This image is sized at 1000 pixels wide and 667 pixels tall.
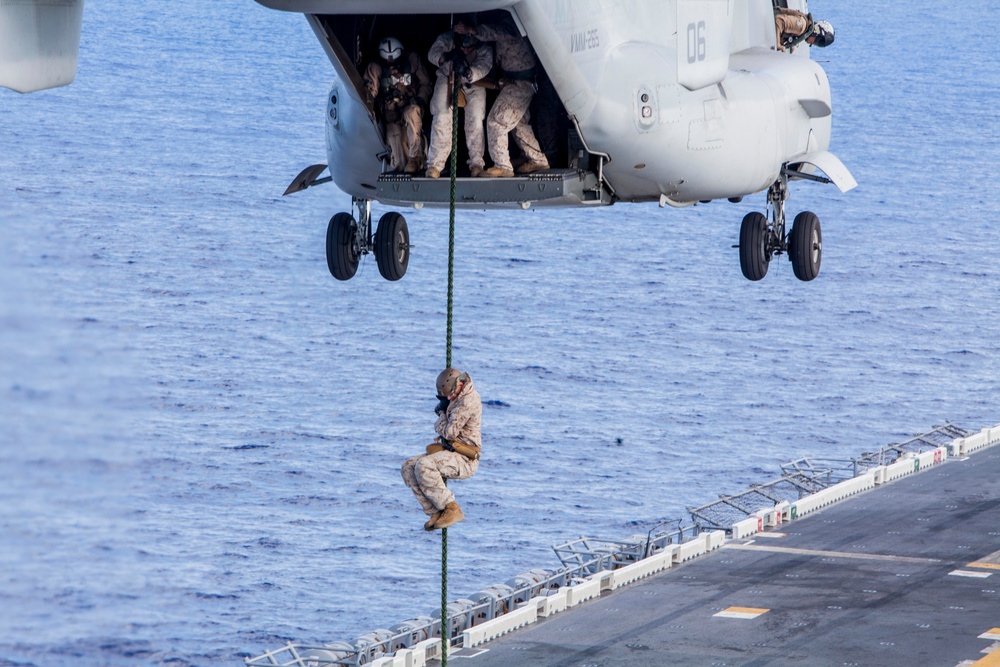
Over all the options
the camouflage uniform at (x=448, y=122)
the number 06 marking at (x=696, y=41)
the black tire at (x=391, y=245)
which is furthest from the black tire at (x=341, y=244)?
the number 06 marking at (x=696, y=41)

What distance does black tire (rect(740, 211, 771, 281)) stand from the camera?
86.8 feet

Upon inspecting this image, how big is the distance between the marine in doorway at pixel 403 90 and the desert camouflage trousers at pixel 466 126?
1.32 ft

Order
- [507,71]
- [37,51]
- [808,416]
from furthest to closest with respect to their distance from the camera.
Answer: [808,416] → [507,71] → [37,51]

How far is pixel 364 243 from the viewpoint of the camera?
26.5 meters

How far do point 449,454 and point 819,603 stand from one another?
34547 millimetres

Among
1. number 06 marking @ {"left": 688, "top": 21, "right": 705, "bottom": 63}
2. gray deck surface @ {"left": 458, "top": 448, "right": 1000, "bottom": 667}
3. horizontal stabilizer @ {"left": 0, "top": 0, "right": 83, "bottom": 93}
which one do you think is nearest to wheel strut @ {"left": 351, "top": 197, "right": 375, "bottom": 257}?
number 06 marking @ {"left": 688, "top": 21, "right": 705, "bottom": 63}

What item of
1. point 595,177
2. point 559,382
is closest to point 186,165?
point 559,382

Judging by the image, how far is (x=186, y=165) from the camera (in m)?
148

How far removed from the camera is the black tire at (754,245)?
2645 centimetres

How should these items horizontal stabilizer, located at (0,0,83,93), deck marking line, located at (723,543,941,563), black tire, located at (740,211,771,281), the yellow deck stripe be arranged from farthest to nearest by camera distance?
deck marking line, located at (723,543,941,563), the yellow deck stripe, black tire, located at (740,211,771,281), horizontal stabilizer, located at (0,0,83,93)

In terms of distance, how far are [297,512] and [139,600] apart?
9523 millimetres

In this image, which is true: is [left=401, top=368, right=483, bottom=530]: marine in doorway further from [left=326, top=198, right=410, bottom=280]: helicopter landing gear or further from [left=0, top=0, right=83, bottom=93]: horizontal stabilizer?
[left=326, top=198, right=410, bottom=280]: helicopter landing gear

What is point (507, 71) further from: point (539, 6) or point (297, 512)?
point (297, 512)

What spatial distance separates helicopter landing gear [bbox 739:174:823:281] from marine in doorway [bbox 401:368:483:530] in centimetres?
904
